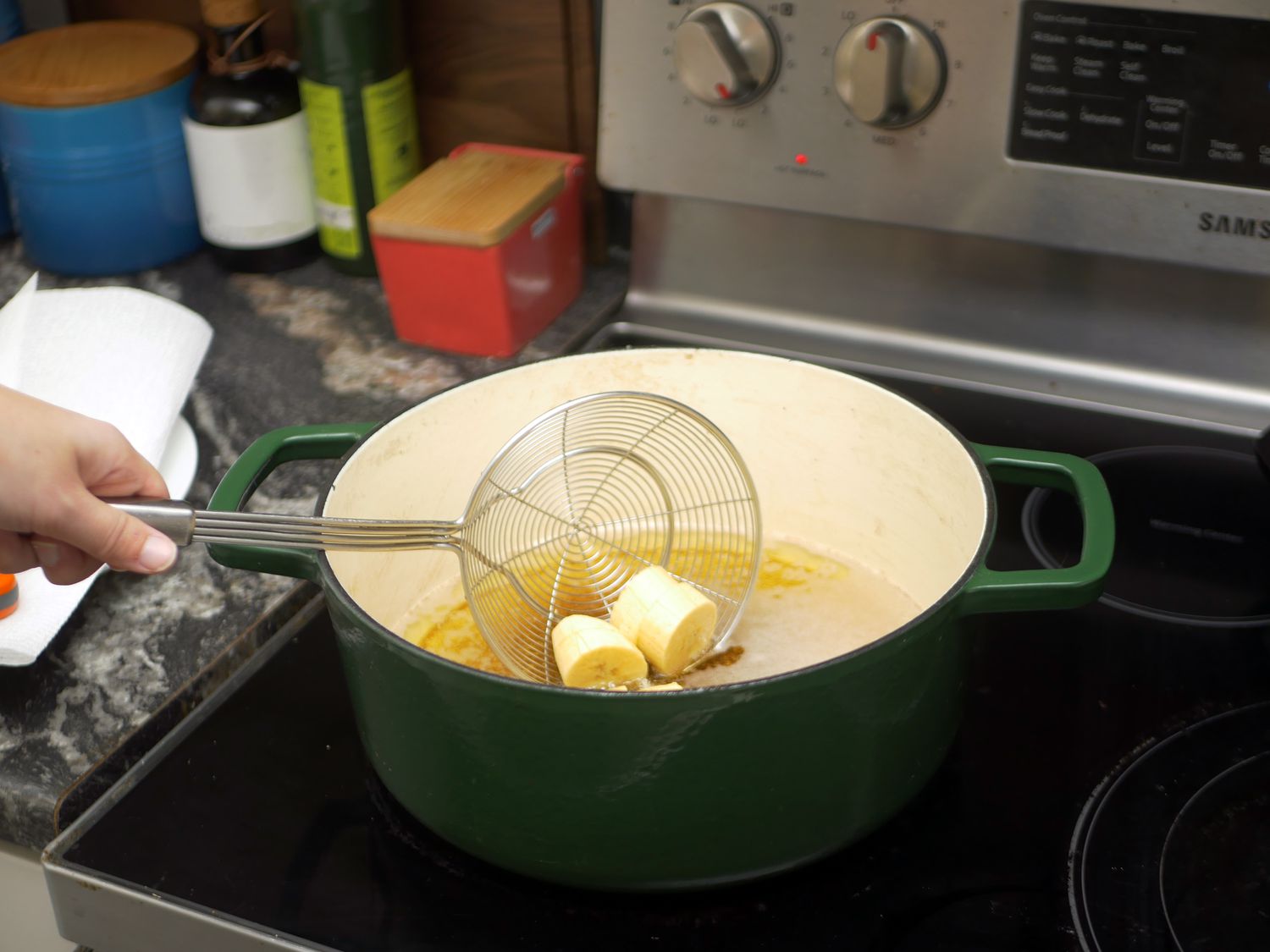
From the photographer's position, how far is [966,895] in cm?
54

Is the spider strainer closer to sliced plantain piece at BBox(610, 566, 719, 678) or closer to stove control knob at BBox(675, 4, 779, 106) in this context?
sliced plantain piece at BBox(610, 566, 719, 678)

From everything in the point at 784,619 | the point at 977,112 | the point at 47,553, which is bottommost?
the point at 784,619

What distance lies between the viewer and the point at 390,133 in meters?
1.01

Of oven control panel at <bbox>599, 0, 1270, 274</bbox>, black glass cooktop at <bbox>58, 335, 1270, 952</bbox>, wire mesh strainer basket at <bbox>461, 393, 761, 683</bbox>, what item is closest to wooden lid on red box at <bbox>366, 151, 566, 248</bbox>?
oven control panel at <bbox>599, 0, 1270, 274</bbox>

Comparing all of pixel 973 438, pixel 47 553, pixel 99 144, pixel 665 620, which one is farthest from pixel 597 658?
pixel 99 144

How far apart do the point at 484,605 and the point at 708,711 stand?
0.84 ft

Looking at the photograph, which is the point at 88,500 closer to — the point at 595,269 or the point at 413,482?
the point at 413,482

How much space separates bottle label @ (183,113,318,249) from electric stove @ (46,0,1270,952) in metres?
0.29

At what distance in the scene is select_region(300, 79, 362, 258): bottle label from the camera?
3.24ft

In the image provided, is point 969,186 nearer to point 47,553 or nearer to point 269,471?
point 269,471

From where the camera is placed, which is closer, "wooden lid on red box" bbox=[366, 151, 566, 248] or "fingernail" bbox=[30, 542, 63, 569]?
"fingernail" bbox=[30, 542, 63, 569]

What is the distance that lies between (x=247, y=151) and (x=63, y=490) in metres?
0.54

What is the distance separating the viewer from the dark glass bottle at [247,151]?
0.99 metres

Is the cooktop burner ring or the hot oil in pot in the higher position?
the cooktop burner ring
